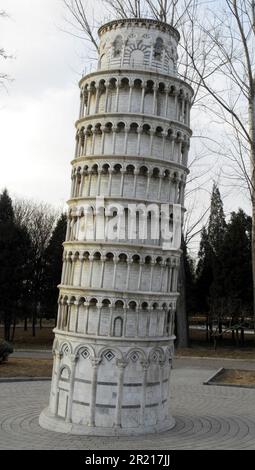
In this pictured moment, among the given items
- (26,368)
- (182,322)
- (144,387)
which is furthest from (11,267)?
(144,387)

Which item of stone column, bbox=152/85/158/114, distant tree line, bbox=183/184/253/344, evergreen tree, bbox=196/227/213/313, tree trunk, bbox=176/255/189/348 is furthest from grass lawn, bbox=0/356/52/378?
evergreen tree, bbox=196/227/213/313

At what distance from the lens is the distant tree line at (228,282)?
33.9 m

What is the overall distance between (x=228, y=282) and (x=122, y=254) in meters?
23.1

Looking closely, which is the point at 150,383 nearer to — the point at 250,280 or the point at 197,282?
the point at 250,280

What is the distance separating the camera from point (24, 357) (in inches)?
1029

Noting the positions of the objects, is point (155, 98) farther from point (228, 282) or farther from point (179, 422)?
point (228, 282)

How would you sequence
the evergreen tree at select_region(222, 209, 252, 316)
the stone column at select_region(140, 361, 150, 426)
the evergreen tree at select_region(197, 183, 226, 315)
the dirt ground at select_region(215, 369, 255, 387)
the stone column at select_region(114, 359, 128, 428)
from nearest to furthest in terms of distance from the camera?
1. the stone column at select_region(114, 359, 128, 428)
2. the stone column at select_region(140, 361, 150, 426)
3. the dirt ground at select_region(215, 369, 255, 387)
4. the evergreen tree at select_region(222, 209, 252, 316)
5. the evergreen tree at select_region(197, 183, 226, 315)

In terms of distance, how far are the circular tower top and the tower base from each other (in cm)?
954

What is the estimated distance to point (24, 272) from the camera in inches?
1337

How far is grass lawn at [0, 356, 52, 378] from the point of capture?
21062 millimetres

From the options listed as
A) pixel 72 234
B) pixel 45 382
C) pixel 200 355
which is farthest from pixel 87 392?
pixel 200 355

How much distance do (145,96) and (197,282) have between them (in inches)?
1059

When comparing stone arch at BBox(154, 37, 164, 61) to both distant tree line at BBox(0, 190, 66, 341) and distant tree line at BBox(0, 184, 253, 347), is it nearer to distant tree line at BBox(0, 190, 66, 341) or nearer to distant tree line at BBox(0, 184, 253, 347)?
distant tree line at BBox(0, 184, 253, 347)

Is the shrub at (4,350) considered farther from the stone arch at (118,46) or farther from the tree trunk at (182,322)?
the stone arch at (118,46)
